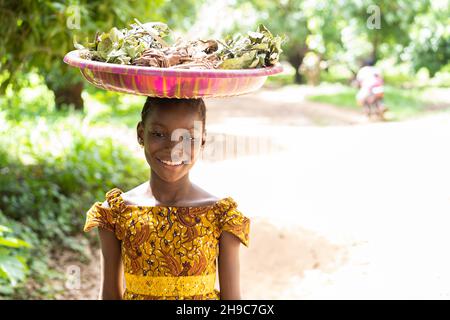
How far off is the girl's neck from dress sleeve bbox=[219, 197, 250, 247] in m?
0.11

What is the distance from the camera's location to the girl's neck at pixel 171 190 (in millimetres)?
1870

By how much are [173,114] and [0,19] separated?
8.60ft

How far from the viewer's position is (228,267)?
1878 millimetres

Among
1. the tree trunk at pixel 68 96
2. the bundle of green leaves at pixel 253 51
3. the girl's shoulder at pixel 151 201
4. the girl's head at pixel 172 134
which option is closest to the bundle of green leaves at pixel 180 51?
the bundle of green leaves at pixel 253 51

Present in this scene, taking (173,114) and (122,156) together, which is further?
(122,156)

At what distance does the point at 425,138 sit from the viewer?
11.0 feet

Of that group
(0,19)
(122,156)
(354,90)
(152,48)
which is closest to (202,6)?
(354,90)

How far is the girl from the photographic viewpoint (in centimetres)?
182

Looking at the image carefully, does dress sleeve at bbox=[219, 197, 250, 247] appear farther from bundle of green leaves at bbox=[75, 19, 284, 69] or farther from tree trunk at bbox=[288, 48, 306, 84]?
tree trunk at bbox=[288, 48, 306, 84]

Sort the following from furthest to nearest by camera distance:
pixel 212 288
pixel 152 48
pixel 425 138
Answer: pixel 425 138, pixel 212 288, pixel 152 48

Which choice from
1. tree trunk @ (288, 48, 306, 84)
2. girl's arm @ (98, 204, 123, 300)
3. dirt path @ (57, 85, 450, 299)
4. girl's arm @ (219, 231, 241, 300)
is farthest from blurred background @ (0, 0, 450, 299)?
tree trunk @ (288, 48, 306, 84)

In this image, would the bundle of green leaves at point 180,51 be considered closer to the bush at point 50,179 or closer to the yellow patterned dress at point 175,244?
the yellow patterned dress at point 175,244

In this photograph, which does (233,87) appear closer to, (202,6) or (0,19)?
(0,19)

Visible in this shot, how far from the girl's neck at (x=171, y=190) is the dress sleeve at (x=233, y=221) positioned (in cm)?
11
